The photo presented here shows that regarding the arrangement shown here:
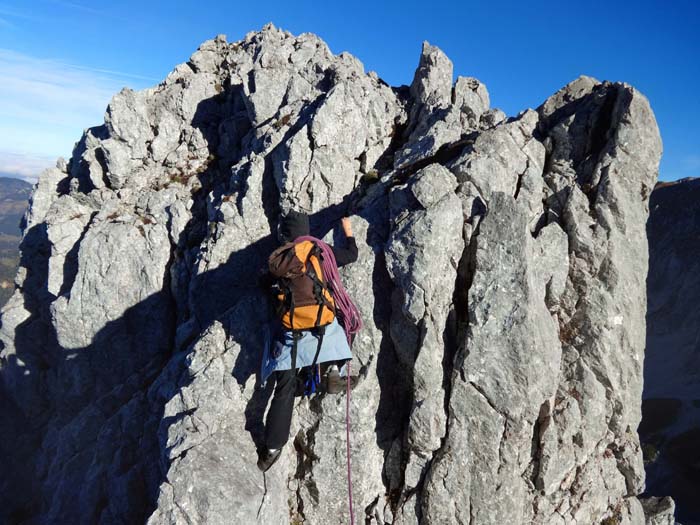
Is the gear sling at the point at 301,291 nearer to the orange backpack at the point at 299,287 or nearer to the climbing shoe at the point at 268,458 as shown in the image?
the orange backpack at the point at 299,287

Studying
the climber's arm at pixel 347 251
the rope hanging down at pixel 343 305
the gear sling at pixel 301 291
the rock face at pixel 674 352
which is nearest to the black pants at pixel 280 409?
the gear sling at pixel 301 291

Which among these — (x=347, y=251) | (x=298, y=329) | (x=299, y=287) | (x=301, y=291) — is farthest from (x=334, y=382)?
(x=347, y=251)

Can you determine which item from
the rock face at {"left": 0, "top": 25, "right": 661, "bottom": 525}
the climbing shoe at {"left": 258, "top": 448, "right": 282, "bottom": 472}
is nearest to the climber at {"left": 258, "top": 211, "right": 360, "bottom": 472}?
the climbing shoe at {"left": 258, "top": 448, "right": 282, "bottom": 472}

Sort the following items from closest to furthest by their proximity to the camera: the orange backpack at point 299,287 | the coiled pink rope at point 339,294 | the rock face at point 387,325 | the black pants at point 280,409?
the orange backpack at point 299,287 < the black pants at point 280,409 < the coiled pink rope at point 339,294 < the rock face at point 387,325

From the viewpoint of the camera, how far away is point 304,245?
1183 cm

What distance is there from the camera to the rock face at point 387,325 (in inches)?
532

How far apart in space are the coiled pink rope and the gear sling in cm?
27

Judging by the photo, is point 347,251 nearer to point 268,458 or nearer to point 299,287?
point 299,287

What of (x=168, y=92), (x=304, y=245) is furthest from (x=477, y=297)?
(x=168, y=92)

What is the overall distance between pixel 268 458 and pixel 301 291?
5778 millimetres

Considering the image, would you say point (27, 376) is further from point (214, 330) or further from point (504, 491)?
point (504, 491)

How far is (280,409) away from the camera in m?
12.2

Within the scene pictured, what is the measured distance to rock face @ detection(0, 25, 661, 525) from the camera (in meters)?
13.5

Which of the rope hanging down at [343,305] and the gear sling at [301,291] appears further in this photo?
the rope hanging down at [343,305]
